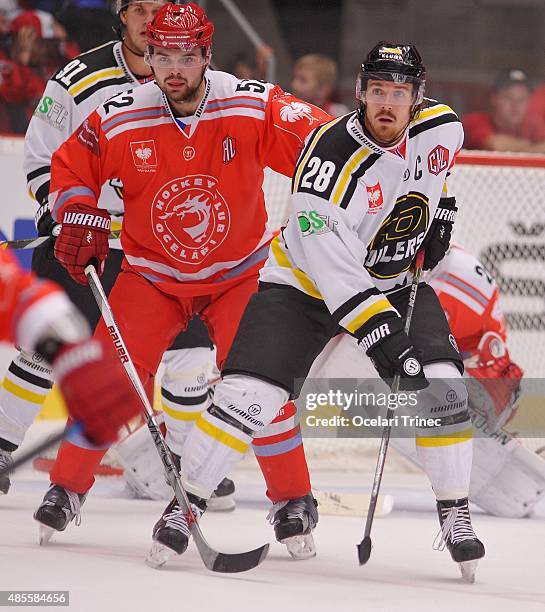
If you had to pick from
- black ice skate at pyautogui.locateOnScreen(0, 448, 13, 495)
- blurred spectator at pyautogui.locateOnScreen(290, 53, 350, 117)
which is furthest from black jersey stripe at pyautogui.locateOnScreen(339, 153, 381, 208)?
blurred spectator at pyautogui.locateOnScreen(290, 53, 350, 117)

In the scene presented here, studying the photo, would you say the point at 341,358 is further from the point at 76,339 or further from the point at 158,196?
the point at 76,339

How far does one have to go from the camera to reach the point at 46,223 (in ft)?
11.2

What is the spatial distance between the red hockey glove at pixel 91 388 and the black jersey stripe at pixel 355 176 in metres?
0.96

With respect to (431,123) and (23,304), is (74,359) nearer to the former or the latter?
(23,304)

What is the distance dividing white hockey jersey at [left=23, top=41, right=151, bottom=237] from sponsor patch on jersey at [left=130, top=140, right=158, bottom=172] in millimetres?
476

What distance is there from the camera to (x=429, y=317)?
292 cm

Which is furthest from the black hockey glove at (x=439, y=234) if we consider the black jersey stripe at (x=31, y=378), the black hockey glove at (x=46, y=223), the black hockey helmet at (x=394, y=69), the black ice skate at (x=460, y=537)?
the black jersey stripe at (x=31, y=378)

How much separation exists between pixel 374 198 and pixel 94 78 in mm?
1144

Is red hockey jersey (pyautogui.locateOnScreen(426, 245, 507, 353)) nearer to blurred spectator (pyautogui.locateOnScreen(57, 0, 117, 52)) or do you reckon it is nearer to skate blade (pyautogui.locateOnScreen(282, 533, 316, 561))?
skate blade (pyautogui.locateOnScreen(282, 533, 316, 561))

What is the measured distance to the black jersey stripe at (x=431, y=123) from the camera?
113 inches

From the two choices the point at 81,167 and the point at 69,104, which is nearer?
the point at 81,167

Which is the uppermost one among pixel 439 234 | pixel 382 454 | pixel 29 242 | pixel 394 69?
pixel 394 69

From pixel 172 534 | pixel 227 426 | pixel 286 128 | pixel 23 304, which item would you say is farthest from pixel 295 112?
pixel 23 304

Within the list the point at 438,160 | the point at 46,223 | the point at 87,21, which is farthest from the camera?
the point at 87,21
